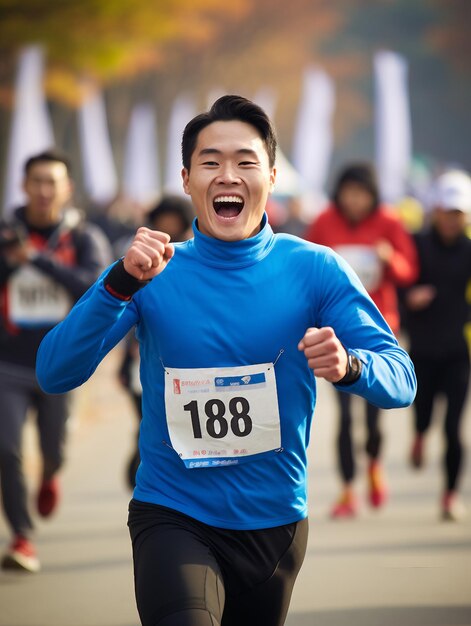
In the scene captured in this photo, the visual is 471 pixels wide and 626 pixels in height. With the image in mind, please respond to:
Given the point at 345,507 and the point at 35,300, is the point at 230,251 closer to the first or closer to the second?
the point at 35,300

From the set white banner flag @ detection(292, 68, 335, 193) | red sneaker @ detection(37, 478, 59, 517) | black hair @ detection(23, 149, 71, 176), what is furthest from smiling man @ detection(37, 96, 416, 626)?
→ white banner flag @ detection(292, 68, 335, 193)

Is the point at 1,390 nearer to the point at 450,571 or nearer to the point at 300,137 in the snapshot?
the point at 450,571

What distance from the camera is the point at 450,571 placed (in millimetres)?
6195

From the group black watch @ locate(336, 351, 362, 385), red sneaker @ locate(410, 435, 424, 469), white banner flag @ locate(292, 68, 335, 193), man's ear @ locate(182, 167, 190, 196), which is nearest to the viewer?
black watch @ locate(336, 351, 362, 385)

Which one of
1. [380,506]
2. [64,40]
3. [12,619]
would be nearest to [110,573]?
[12,619]

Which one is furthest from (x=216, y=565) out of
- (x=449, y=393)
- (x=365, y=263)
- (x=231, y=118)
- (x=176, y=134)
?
(x=176, y=134)

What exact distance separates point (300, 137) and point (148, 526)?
42.4 m

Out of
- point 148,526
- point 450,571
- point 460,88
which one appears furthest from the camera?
point 460,88

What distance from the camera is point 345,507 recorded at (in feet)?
24.9

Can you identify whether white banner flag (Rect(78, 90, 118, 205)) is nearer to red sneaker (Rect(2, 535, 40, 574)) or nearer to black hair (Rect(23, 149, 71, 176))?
black hair (Rect(23, 149, 71, 176))

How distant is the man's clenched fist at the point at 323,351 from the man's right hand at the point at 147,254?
43 centimetres

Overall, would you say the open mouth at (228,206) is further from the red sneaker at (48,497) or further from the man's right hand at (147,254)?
the red sneaker at (48,497)

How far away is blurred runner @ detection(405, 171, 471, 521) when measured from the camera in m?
7.67

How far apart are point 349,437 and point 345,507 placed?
45 cm
